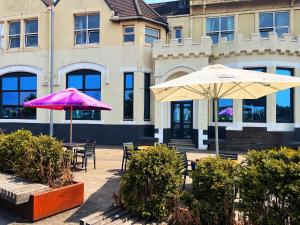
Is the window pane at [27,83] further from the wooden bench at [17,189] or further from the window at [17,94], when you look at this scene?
the wooden bench at [17,189]

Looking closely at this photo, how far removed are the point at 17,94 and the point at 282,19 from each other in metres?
17.7

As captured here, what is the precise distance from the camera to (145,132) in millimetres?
18953

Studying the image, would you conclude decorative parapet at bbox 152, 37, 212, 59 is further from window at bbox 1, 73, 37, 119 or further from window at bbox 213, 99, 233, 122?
window at bbox 1, 73, 37, 119

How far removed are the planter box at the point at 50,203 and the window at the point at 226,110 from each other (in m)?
12.4

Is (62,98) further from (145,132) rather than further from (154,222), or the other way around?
(145,132)

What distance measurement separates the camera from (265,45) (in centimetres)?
1675

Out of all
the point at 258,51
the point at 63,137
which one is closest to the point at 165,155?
the point at 258,51

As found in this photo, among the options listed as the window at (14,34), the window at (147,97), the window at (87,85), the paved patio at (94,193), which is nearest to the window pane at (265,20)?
the window at (147,97)

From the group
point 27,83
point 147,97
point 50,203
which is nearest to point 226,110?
point 147,97

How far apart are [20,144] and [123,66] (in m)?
12.4

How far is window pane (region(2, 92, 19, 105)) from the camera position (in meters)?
21.3

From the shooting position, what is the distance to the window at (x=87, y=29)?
19750 millimetres

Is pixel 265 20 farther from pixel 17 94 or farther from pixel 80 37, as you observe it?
pixel 17 94

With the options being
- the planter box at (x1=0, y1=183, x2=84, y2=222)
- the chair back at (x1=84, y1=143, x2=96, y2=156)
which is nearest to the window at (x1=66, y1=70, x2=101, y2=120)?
the chair back at (x1=84, y1=143, x2=96, y2=156)
